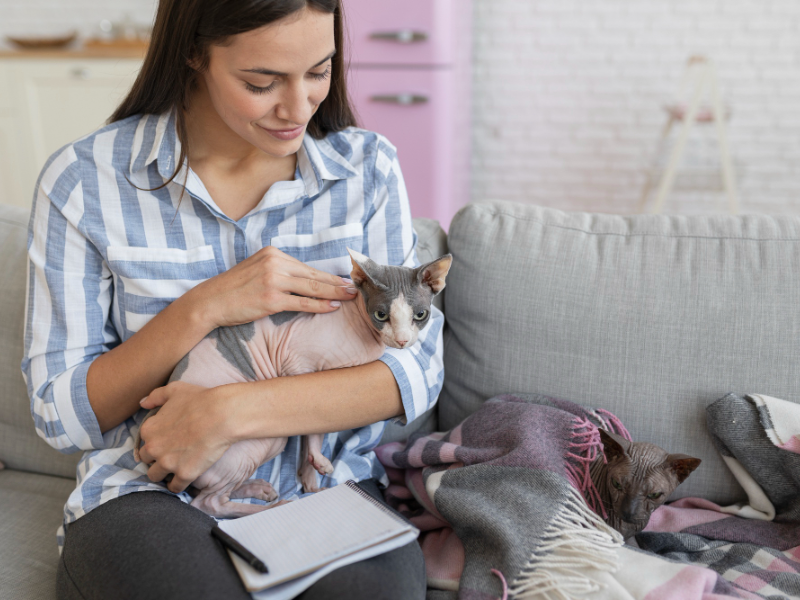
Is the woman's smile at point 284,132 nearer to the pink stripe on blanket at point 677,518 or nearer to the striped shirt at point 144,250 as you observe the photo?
the striped shirt at point 144,250

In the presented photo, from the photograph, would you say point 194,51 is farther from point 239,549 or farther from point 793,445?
point 793,445

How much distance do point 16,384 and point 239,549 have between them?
0.80 m

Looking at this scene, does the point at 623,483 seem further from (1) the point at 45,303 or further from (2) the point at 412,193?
(2) the point at 412,193

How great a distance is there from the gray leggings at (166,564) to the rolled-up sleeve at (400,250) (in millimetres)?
284

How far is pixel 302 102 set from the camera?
103cm

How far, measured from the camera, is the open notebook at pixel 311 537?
2.72 ft

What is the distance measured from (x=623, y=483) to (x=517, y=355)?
329mm

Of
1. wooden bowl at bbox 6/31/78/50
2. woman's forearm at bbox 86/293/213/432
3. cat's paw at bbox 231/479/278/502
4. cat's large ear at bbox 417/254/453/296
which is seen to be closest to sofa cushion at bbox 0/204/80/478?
woman's forearm at bbox 86/293/213/432

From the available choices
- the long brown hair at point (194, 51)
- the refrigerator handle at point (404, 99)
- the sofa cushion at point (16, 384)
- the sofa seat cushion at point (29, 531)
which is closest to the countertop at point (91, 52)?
the refrigerator handle at point (404, 99)

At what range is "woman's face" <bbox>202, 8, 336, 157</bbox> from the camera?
969 millimetres

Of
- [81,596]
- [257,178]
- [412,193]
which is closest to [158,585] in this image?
[81,596]

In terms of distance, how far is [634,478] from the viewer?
1.04 meters

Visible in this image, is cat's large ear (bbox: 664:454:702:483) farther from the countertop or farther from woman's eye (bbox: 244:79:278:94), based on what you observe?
the countertop

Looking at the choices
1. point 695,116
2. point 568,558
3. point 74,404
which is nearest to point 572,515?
point 568,558
